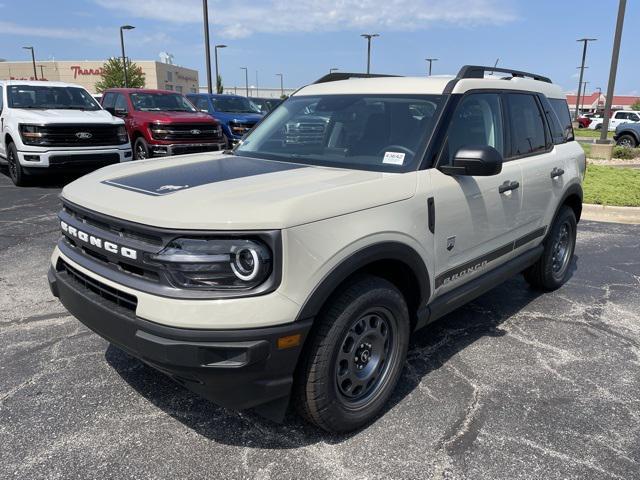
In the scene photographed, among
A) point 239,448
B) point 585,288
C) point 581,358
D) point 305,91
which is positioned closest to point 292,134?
point 305,91

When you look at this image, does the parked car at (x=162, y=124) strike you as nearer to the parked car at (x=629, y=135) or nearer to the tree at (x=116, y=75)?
the parked car at (x=629, y=135)

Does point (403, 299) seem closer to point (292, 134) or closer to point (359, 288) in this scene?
point (359, 288)

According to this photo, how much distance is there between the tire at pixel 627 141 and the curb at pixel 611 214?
14431mm

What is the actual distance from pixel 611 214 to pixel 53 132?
9.48 m

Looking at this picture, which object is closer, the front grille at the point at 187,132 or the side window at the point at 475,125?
the side window at the point at 475,125

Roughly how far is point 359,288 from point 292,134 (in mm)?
1572

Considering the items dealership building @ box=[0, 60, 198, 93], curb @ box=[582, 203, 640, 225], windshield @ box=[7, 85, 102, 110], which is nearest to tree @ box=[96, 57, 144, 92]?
dealership building @ box=[0, 60, 198, 93]

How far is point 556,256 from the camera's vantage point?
5.09 m

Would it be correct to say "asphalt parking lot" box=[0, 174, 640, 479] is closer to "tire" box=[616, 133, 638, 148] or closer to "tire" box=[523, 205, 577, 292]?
"tire" box=[523, 205, 577, 292]

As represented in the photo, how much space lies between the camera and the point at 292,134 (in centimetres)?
378

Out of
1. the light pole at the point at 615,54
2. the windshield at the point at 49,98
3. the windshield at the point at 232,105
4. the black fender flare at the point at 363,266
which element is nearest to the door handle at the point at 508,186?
the black fender flare at the point at 363,266

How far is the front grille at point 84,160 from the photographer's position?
933 centimetres

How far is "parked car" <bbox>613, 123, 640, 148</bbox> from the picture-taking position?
20359 mm

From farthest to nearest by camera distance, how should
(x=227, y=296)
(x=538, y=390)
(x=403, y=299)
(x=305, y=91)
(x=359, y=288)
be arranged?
(x=305, y=91)
(x=538, y=390)
(x=403, y=299)
(x=359, y=288)
(x=227, y=296)
